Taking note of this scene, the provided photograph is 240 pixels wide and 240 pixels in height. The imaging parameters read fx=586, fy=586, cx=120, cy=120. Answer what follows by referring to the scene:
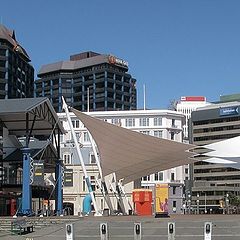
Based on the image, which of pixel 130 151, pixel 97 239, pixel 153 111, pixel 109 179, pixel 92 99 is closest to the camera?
pixel 97 239

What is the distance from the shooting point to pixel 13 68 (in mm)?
158500

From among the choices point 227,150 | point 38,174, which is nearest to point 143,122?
point 227,150

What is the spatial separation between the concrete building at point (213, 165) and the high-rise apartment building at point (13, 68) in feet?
168

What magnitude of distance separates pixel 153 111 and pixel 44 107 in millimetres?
72105

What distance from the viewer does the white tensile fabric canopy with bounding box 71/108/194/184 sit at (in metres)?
52.9

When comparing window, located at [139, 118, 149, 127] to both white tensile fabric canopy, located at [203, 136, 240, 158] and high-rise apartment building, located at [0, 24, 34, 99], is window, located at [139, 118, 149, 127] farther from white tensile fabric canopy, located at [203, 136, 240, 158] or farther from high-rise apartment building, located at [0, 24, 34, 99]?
white tensile fabric canopy, located at [203, 136, 240, 158]

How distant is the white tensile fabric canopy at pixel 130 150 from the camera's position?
52875mm

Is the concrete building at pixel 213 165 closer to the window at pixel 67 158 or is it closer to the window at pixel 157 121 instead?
the window at pixel 157 121

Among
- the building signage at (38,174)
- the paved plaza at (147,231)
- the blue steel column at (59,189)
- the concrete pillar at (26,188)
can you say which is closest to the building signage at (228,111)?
the blue steel column at (59,189)

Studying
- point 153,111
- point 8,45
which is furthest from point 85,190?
point 8,45

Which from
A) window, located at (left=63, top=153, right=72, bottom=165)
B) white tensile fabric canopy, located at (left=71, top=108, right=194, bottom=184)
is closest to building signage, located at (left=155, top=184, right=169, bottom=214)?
white tensile fabric canopy, located at (left=71, top=108, right=194, bottom=184)

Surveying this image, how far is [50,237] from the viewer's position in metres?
29.5

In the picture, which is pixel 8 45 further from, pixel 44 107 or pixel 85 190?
pixel 44 107

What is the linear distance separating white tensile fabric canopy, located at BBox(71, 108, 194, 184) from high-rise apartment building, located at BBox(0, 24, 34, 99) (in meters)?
90.5
